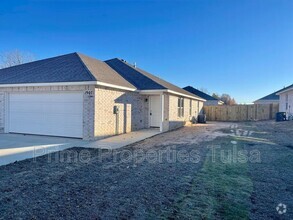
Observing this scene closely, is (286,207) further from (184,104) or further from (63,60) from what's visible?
(184,104)

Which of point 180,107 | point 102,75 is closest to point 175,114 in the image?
point 180,107

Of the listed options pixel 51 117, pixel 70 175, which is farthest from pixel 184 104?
pixel 70 175

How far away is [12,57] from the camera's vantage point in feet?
102

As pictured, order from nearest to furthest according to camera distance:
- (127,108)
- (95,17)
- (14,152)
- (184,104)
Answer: (14,152) < (127,108) < (95,17) < (184,104)

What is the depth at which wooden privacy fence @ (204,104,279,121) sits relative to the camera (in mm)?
26188

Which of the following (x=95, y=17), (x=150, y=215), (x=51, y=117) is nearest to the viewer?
(x=150, y=215)

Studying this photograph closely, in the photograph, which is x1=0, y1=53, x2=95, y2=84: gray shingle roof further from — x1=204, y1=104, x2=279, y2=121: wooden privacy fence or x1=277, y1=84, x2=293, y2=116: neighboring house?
x1=277, y1=84, x2=293, y2=116: neighboring house

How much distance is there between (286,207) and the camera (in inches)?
138

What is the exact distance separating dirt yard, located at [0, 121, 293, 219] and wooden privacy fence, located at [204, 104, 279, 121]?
19939 millimetres

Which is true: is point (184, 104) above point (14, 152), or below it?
above

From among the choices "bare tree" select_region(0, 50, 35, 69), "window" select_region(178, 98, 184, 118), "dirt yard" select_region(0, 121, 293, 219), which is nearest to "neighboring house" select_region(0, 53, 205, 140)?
"window" select_region(178, 98, 184, 118)

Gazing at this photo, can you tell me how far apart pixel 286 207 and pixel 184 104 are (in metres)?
15.6

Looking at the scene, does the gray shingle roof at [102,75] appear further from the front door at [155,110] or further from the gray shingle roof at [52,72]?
the front door at [155,110]

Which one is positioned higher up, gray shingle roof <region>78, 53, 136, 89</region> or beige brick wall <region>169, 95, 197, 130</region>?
gray shingle roof <region>78, 53, 136, 89</region>
